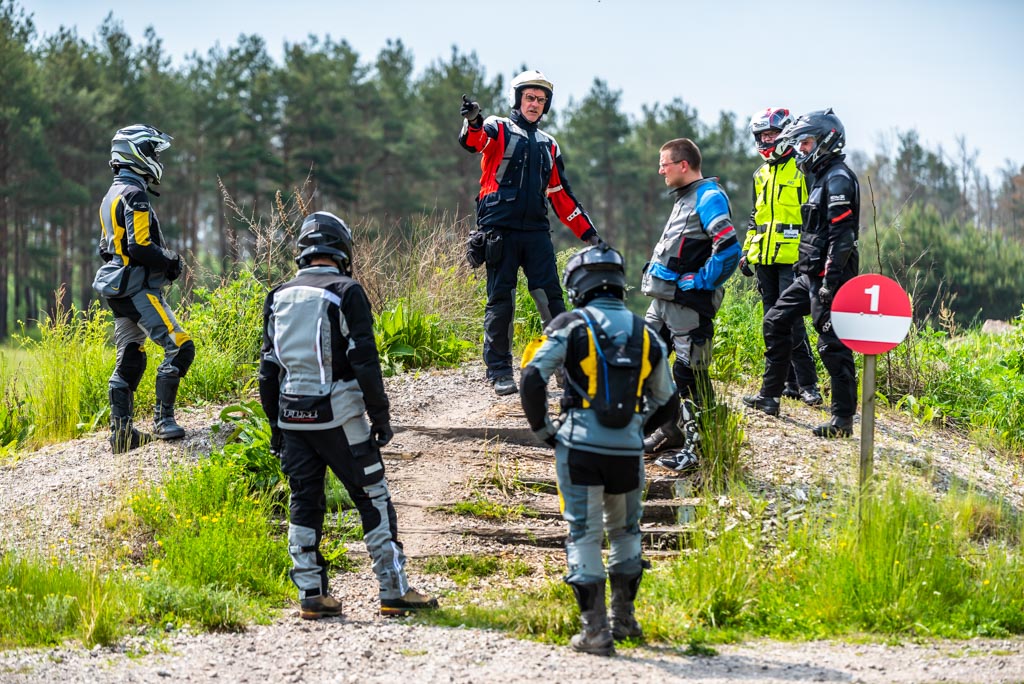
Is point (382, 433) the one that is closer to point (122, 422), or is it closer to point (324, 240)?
point (324, 240)

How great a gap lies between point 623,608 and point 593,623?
0.86 ft

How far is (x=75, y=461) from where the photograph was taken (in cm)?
838

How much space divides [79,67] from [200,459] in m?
35.0

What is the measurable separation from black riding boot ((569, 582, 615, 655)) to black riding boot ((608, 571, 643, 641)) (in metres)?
0.16

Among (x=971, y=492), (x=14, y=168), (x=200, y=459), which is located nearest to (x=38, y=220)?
(x=14, y=168)

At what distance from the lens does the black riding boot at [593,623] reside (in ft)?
16.7

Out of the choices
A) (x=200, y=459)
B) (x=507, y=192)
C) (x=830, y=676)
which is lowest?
(x=830, y=676)

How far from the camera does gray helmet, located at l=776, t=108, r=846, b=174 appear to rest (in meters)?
7.62

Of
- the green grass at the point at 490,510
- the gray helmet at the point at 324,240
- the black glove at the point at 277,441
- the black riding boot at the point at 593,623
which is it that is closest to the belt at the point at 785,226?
the green grass at the point at 490,510

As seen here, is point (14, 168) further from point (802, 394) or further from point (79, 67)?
point (802, 394)

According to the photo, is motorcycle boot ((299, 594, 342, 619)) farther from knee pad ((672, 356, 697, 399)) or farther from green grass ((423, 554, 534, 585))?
knee pad ((672, 356, 697, 399))

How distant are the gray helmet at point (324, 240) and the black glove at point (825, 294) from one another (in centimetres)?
355

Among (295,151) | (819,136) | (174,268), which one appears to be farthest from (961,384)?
(295,151)

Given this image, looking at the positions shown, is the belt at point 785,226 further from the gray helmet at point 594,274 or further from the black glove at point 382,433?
the black glove at point 382,433
